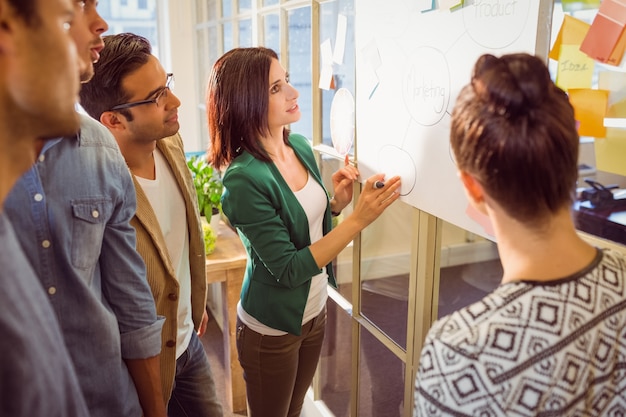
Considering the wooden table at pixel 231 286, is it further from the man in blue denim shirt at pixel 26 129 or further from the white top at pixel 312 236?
the man in blue denim shirt at pixel 26 129

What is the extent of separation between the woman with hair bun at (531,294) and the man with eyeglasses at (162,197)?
0.88 m

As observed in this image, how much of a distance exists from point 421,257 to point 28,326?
0.93 meters

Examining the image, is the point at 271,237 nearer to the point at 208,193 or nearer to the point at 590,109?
the point at 590,109

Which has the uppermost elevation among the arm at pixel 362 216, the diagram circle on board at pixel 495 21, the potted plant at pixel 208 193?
the diagram circle on board at pixel 495 21

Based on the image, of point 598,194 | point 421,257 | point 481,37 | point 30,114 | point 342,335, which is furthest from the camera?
point 342,335

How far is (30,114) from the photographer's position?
22.9 inches

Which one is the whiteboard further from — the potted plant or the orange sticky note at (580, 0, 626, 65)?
the potted plant

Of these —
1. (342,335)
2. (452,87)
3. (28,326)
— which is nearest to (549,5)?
(452,87)

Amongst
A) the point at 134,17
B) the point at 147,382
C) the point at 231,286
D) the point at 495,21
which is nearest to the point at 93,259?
the point at 147,382

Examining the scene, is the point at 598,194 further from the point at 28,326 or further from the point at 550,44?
the point at 28,326

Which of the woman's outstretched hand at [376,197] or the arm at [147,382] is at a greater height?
the woman's outstretched hand at [376,197]

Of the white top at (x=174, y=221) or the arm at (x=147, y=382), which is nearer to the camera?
the arm at (x=147, y=382)

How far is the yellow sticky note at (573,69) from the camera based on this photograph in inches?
32.8

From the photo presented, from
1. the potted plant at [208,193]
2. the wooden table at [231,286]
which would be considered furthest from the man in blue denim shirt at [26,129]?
the potted plant at [208,193]
